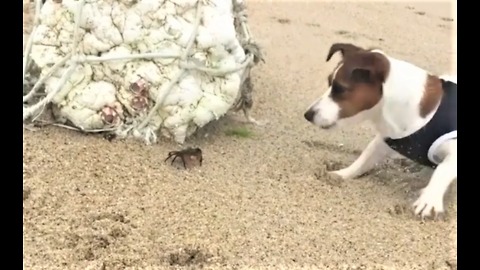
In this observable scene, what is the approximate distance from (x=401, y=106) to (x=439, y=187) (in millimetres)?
252

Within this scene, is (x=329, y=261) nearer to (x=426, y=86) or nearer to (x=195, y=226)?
(x=195, y=226)

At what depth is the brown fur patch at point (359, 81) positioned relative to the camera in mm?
2086

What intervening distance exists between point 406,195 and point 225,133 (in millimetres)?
605

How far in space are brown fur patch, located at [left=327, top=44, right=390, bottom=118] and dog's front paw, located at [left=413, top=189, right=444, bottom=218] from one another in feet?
0.97

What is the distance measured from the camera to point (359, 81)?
210 centimetres

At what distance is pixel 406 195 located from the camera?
2.16 m

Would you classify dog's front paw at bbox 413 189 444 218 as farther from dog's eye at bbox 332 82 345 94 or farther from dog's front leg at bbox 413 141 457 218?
dog's eye at bbox 332 82 345 94

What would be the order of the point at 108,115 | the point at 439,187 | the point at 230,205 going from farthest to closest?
the point at 108,115
the point at 439,187
the point at 230,205

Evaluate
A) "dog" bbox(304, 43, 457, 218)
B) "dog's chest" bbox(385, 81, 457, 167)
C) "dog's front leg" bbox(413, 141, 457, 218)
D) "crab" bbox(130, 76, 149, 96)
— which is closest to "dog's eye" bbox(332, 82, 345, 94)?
"dog" bbox(304, 43, 457, 218)

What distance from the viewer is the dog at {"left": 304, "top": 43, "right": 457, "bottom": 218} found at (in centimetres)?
208

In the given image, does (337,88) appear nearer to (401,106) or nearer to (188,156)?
(401,106)

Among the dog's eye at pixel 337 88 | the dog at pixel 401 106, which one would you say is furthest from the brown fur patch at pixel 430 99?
the dog's eye at pixel 337 88

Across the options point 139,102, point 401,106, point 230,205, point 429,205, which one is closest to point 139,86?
point 139,102
